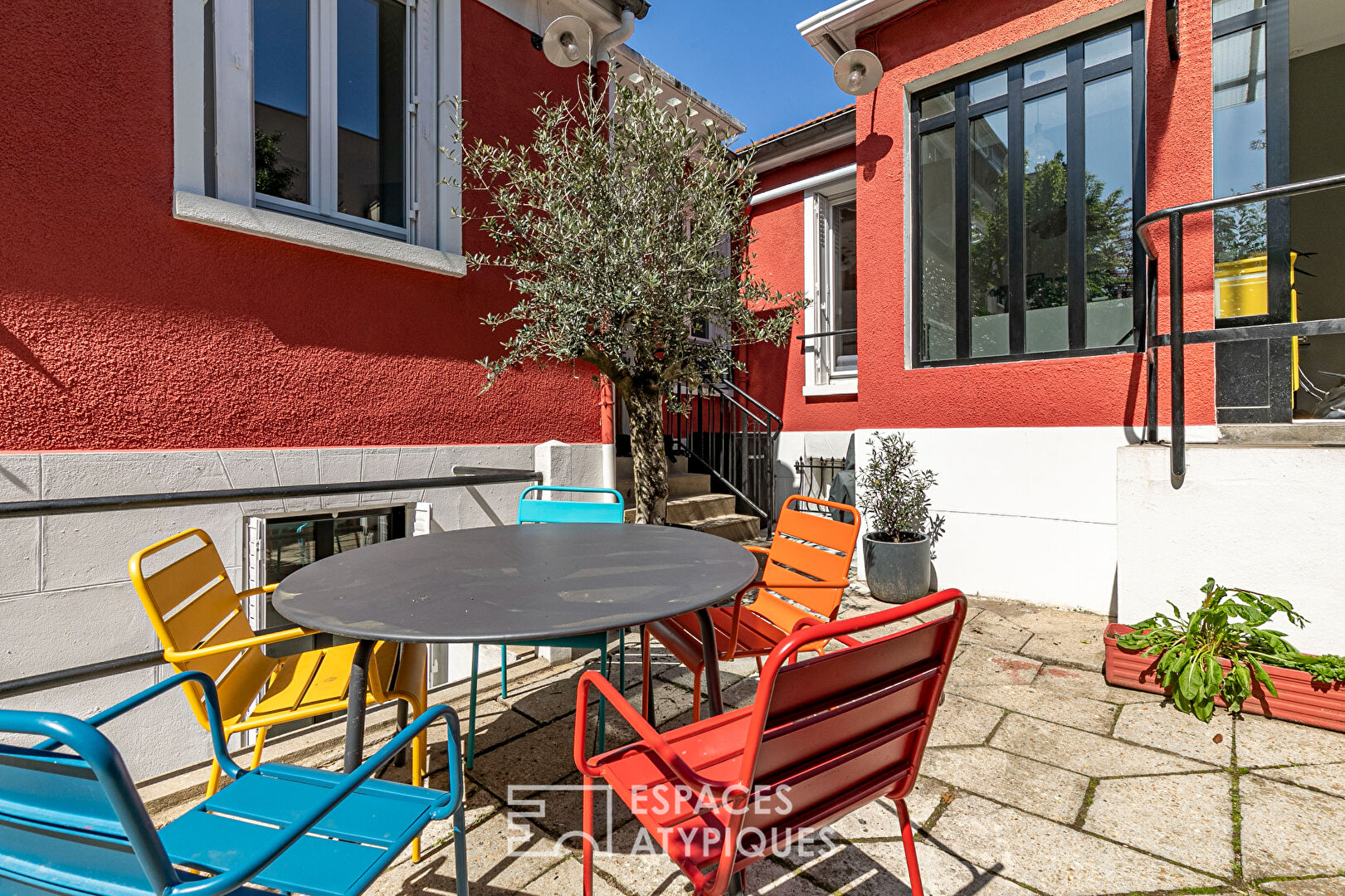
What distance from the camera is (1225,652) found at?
2598mm

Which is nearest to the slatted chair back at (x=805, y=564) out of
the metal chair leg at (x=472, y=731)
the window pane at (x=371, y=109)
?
the metal chair leg at (x=472, y=731)

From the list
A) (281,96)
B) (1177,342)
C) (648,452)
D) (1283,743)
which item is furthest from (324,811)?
(1177,342)

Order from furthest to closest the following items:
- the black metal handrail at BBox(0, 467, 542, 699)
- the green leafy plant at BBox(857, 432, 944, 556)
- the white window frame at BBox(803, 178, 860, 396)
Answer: the white window frame at BBox(803, 178, 860, 396) → the green leafy plant at BBox(857, 432, 944, 556) → the black metal handrail at BBox(0, 467, 542, 699)

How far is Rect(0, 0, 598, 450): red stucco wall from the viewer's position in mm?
2312

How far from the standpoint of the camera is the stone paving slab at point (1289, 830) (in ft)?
5.40

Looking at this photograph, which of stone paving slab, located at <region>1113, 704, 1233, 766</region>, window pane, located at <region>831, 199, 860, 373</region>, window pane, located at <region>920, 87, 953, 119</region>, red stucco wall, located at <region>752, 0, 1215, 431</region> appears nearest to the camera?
stone paving slab, located at <region>1113, 704, 1233, 766</region>

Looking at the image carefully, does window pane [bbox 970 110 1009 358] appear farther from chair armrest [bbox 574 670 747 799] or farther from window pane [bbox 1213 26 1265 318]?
chair armrest [bbox 574 670 747 799]

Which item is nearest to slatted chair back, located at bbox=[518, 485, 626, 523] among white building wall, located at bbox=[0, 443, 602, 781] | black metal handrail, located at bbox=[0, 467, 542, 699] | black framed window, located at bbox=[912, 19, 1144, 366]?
black metal handrail, located at bbox=[0, 467, 542, 699]

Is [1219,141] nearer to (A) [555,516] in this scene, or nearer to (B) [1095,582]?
(B) [1095,582]

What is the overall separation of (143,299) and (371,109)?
1.65 metres

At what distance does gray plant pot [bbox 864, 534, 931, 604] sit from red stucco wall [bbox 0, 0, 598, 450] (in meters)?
3.13

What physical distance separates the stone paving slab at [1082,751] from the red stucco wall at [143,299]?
318cm

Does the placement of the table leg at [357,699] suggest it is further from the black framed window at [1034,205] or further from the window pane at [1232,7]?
the window pane at [1232,7]

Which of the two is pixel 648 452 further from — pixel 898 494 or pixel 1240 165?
pixel 1240 165
